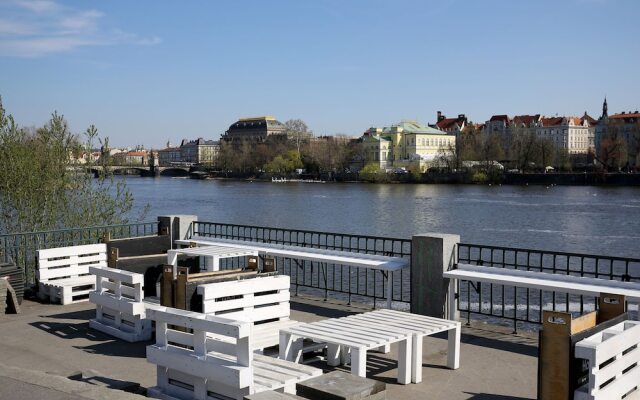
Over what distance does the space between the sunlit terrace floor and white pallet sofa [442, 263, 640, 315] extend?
29.0 inches

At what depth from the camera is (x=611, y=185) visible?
343 ft

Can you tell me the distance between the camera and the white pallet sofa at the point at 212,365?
18.1 feet

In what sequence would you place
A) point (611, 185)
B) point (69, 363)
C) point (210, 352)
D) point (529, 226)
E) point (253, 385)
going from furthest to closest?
point (611, 185), point (529, 226), point (69, 363), point (210, 352), point (253, 385)

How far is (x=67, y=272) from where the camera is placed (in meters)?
11.4

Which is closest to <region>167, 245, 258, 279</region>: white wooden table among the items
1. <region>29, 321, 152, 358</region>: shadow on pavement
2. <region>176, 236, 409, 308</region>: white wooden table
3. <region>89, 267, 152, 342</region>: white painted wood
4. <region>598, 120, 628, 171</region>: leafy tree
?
<region>176, 236, 409, 308</region>: white wooden table

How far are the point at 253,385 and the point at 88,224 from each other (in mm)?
12494

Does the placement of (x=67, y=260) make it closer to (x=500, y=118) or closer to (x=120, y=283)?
(x=120, y=283)

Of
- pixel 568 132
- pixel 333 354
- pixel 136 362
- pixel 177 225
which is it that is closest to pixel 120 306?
pixel 136 362

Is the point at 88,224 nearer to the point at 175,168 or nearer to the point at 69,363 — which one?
the point at 69,363

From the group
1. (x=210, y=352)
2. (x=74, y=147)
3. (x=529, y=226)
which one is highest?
(x=74, y=147)

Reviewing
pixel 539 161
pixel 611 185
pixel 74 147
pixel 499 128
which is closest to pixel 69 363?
pixel 74 147

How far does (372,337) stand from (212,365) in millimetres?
1741

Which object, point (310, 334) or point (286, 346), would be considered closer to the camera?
point (310, 334)

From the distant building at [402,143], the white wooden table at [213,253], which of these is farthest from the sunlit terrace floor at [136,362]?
the distant building at [402,143]
